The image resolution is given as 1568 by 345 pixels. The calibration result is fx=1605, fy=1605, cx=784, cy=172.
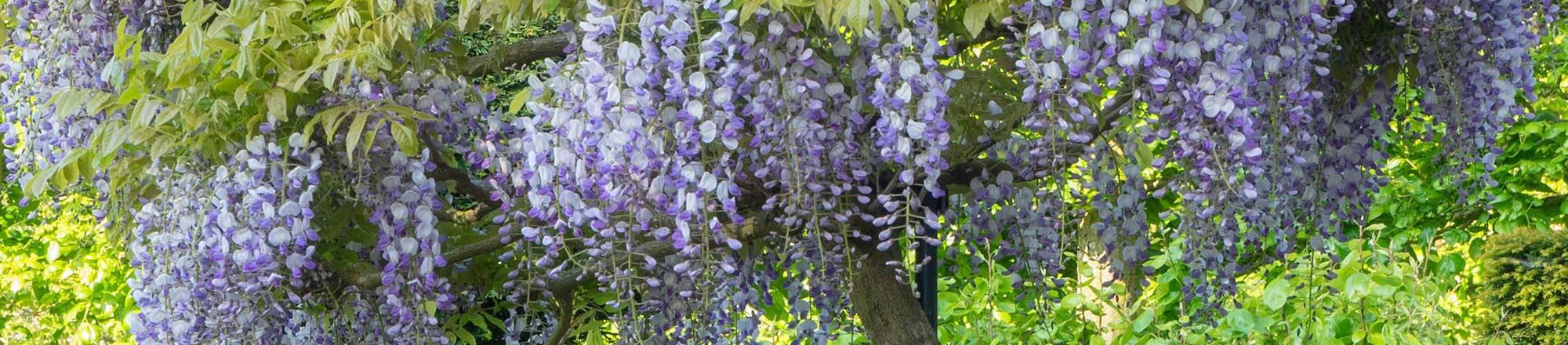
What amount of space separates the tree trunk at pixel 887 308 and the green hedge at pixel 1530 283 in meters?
2.10

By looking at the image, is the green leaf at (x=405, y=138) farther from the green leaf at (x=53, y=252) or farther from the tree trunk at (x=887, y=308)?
the green leaf at (x=53, y=252)

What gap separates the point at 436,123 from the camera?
7.82 ft

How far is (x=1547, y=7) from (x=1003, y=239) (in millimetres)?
905

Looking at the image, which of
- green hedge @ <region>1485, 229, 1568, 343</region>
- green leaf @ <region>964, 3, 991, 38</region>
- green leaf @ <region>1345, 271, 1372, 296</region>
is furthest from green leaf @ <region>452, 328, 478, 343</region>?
green hedge @ <region>1485, 229, 1568, 343</region>

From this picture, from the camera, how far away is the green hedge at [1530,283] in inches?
166

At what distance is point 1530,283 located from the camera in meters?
4.28

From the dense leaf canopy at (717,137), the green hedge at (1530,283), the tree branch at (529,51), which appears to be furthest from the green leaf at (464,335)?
the green hedge at (1530,283)

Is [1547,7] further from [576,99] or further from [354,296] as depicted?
[354,296]

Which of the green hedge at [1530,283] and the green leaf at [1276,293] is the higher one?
the green leaf at [1276,293]

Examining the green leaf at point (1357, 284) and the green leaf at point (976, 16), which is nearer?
the green leaf at point (976, 16)

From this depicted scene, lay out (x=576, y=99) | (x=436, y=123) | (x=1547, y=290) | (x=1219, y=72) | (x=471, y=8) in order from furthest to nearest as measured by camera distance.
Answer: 1. (x=1547, y=290)
2. (x=436, y=123)
3. (x=471, y=8)
4. (x=576, y=99)
5. (x=1219, y=72)

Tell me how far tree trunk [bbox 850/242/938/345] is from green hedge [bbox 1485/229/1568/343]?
210cm

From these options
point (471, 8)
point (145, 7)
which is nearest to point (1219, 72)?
point (471, 8)

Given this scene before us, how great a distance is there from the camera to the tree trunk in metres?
2.85
